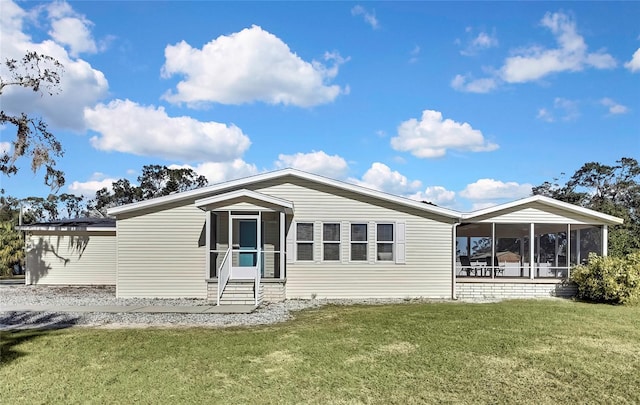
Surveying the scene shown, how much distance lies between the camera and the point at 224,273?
12516 mm

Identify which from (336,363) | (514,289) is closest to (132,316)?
(336,363)

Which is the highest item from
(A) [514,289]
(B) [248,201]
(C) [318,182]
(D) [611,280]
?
(C) [318,182]

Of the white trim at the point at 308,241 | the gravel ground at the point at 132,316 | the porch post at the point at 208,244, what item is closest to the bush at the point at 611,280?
the gravel ground at the point at 132,316

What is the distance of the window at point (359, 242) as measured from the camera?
46.3 feet

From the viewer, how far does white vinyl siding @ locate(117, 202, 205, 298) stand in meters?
13.8

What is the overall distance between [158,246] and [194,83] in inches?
341

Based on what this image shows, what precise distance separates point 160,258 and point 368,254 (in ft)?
21.0

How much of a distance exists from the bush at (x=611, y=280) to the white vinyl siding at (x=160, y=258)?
1160 cm

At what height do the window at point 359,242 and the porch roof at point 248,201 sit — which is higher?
the porch roof at point 248,201

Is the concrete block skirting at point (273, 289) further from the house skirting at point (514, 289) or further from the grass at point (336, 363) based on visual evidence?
the house skirting at point (514, 289)

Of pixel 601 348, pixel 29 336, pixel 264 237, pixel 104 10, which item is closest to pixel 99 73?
pixel 104 10

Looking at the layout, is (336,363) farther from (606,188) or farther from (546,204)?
(606,188)

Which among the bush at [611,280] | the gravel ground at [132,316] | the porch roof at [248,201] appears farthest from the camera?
the porch roof at [248,201]

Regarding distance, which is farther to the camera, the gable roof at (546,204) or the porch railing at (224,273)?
the gable roof at (546,204)
